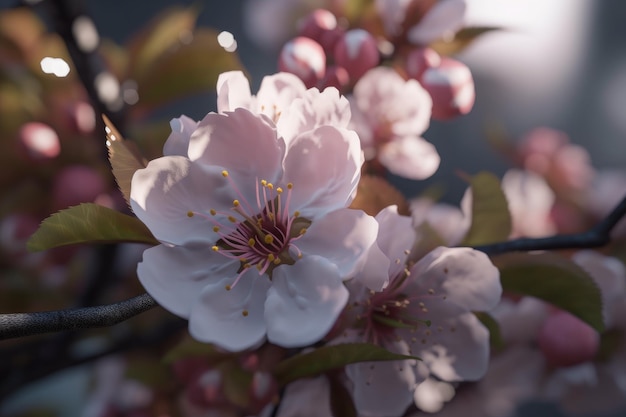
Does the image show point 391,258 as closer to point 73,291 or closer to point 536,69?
point 73,291

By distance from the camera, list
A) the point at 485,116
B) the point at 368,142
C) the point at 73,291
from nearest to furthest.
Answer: the point at 368,142 < the point at 73,291 < the point at 485,116

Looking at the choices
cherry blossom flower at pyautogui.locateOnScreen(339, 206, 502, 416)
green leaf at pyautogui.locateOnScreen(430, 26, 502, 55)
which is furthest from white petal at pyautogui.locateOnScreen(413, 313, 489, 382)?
green leaf at pyautogui.locateOnScreen(430, 26, 502, 55)

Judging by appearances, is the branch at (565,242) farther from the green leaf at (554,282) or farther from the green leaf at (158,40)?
the green leaf at (158,40)

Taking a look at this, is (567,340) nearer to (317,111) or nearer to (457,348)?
(457,348)

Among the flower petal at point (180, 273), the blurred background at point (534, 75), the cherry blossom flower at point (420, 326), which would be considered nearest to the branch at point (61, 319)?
the flower petal at point (180, 273)

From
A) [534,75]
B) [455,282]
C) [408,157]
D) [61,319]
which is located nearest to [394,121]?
[408,157]

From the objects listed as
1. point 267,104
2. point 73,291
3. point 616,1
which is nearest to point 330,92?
point 267,104

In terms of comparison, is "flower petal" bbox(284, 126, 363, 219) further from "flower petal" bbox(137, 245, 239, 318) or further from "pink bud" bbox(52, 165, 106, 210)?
"pink bud" bbox(52, 165, 106, 210)
